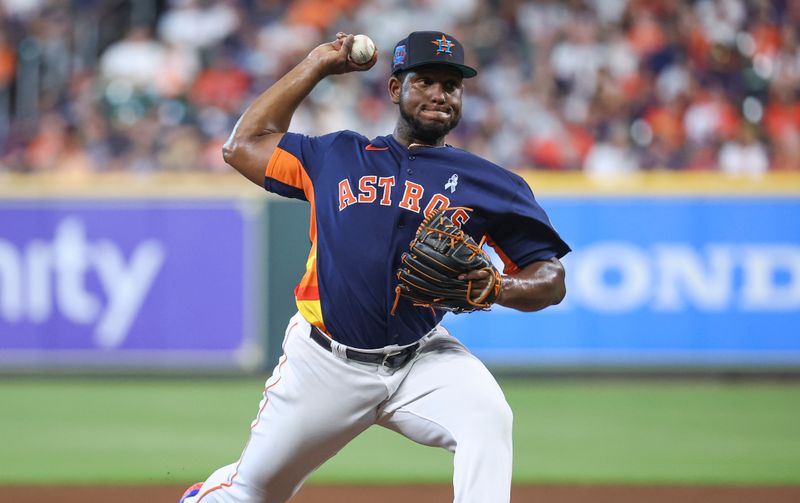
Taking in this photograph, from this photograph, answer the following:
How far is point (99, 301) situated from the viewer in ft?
32.6

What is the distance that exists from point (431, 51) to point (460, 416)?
1.26 m

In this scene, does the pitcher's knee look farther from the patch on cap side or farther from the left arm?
the patch on cap side

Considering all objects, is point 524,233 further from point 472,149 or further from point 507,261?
point 472,149

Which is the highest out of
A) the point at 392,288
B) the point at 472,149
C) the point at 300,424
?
the point at 472,149

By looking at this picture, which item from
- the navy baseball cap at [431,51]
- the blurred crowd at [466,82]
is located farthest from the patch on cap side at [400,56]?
the blurred crowd at [466,82]

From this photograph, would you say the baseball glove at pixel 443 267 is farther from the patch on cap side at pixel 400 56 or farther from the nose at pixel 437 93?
the patch on cap side at pixel 400 56

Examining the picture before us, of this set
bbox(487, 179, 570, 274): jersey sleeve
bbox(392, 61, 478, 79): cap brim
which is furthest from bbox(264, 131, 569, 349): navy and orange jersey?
bbox(392, 61, 478, 79): cap brim

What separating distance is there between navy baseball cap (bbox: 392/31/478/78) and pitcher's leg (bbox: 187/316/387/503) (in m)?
1.06

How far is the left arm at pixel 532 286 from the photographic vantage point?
3.78 m

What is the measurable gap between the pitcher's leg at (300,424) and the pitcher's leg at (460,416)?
13 cm

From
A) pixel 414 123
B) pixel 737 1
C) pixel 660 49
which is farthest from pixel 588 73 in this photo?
pixel 414 123

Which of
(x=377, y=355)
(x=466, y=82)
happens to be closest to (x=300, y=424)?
(x=377, y=355)

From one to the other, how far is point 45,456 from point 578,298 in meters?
4.89

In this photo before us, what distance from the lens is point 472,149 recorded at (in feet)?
37.5
